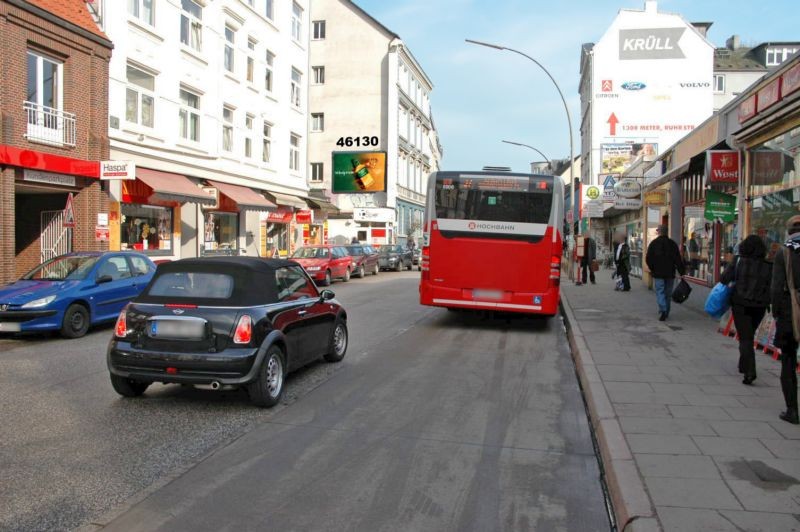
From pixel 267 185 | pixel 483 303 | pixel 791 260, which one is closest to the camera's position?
pixel 791 260

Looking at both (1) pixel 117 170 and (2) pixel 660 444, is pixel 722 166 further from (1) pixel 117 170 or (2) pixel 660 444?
(1) pixel 117 170

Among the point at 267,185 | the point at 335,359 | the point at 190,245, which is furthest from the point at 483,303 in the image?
the point at 267,185

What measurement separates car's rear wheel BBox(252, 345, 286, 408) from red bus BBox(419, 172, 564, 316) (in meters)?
5.80

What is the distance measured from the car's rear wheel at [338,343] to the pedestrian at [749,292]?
15.7ft

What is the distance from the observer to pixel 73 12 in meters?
17.7

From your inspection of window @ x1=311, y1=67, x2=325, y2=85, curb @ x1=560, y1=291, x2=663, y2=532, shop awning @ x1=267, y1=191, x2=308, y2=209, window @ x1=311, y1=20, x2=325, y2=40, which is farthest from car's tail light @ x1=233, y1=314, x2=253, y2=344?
window @ x1=311, y1=20, x2=325, y2=40

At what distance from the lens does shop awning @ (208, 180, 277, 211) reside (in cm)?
2450

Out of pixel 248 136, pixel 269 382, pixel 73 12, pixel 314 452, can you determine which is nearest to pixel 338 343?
pixel 269 382

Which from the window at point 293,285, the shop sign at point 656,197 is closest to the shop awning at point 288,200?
the shop sign at point 656,197

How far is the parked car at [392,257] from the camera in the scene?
3456 centimetres

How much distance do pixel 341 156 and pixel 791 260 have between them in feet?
134

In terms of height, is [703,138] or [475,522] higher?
[703,138]

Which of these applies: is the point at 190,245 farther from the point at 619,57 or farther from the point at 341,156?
the point at 619,57

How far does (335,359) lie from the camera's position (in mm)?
8711
